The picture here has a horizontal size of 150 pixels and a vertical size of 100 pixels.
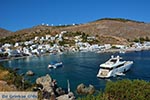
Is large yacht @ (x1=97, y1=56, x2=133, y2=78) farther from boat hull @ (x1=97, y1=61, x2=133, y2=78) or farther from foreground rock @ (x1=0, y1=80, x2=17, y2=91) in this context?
foreground rock @ (x1=0, y1=80, x2=17, y2=91)

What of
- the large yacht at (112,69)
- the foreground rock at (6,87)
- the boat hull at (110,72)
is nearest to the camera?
the foreground rock at (6,87)

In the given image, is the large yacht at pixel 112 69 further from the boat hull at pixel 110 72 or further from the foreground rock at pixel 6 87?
the foreground rock at pixel 6 87

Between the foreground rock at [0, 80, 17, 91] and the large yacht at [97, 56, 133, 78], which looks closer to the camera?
the foreground rock at [0, 80, 17, 91]

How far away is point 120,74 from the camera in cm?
5819

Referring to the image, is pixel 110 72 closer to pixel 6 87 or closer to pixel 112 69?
pixel 112 69

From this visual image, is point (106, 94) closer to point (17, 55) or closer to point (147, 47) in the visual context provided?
point (17, 55)

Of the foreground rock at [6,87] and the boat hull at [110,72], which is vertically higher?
the foreground rock at [6,87]

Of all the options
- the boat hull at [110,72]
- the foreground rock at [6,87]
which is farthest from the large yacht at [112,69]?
the foreground rock at [6,87]

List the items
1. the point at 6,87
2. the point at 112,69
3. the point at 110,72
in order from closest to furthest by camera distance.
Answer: the point at 6,87
the point at 110,72
the point at 112,69

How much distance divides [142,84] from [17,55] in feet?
399

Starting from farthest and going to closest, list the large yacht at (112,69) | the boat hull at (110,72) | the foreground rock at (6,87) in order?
1. the large yacht at (112,69)
2. the boat hull at (110,72)
3. the foreground rock at (6,87)

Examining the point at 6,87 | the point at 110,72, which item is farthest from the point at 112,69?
the point at 6,87

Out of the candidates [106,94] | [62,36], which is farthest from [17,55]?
[106,94]

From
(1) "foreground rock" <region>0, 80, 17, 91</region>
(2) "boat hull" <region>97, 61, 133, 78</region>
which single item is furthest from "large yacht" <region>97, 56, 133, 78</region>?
(1) "foreground rock" <region>0, 80, 17, 91</region>
